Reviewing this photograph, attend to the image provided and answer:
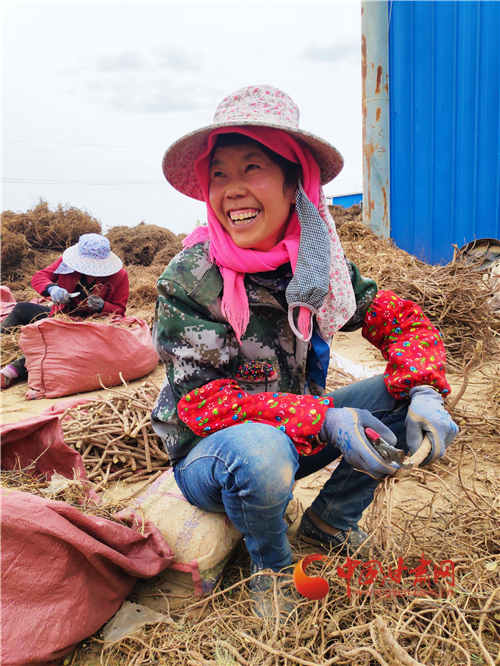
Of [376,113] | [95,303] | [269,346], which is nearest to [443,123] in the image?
[376,113]

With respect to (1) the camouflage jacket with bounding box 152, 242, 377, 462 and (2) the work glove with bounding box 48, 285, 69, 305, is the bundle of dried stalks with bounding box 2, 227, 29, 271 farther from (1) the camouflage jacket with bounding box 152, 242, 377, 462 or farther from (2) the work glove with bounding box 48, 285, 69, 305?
(1) the camouflage jacket with bounding box 152, 242, 377, 462

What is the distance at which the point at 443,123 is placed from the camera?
511cm

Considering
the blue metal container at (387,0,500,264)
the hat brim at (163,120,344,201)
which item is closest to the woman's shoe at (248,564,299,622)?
the hat brim at (163,120,344,201)

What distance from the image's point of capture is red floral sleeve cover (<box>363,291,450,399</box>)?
4.73ft

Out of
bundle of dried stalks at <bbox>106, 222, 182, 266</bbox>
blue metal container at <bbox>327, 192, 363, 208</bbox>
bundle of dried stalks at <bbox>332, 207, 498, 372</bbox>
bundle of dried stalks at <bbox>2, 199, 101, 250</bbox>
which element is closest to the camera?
bundle of dried stalks at <bbox>332, 207, 498, 372</bbox>

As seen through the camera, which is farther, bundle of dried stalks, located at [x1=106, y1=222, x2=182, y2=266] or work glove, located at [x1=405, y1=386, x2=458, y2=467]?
bundle of dried stalks, located at [x1=106, y1=222, x2=182, y2=266]

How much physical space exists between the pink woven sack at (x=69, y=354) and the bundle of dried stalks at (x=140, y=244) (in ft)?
22.9

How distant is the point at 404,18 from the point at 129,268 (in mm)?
6480

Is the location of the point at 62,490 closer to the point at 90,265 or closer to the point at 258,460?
the point at 258,460

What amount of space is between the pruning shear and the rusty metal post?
4.95 m

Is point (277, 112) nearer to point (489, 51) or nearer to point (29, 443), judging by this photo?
point (29, 443)

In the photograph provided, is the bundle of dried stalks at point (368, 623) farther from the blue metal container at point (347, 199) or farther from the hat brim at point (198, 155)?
the blue metal container at point (347, 199)

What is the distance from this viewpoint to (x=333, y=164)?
1525 mm

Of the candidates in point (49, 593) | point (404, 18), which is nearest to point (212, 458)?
point (49, 593)
